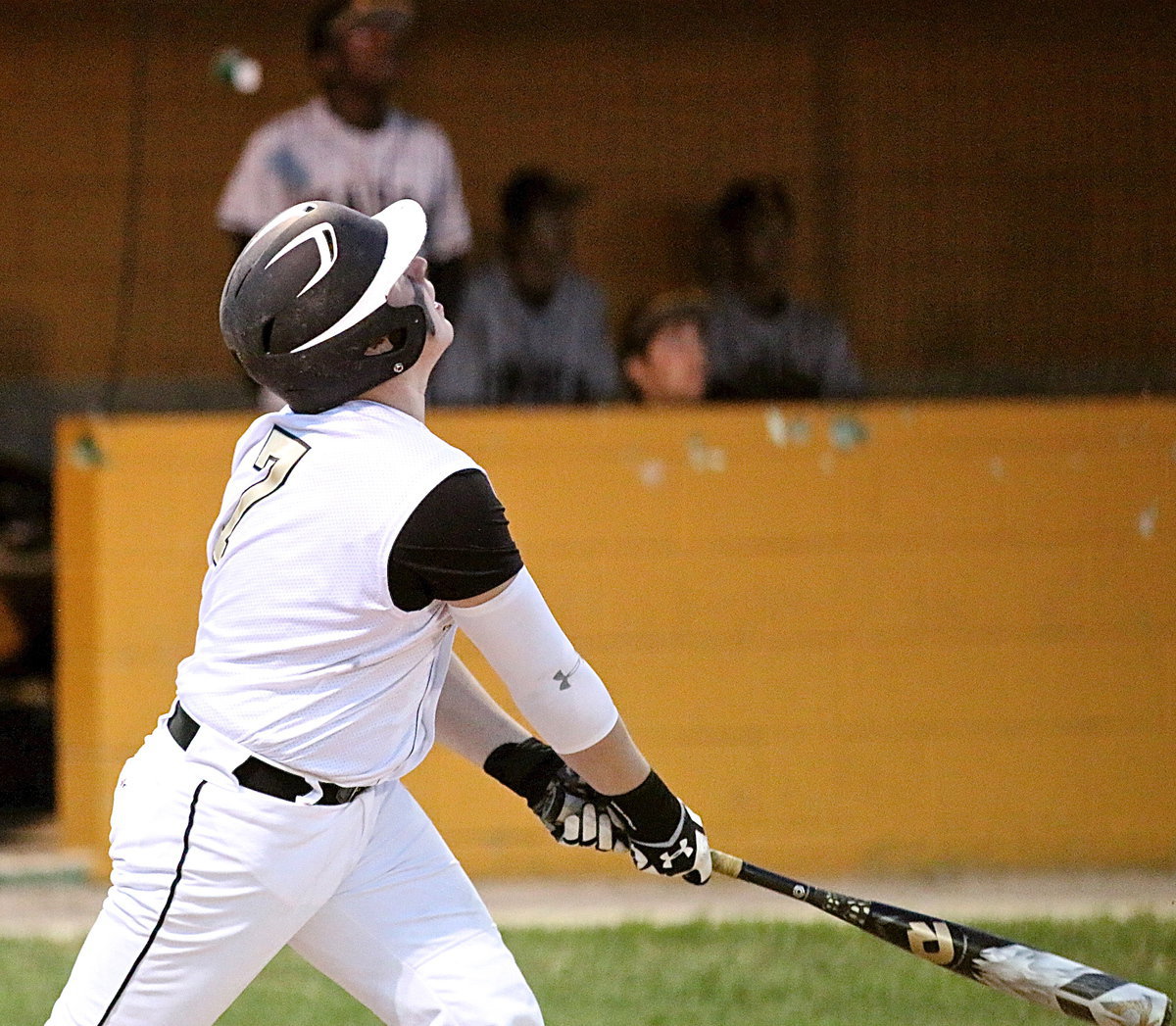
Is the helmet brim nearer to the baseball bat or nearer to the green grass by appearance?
the baseball bat

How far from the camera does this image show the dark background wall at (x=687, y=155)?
269 inches

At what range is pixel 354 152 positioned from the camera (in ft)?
20.9

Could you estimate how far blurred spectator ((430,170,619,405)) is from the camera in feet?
21.7

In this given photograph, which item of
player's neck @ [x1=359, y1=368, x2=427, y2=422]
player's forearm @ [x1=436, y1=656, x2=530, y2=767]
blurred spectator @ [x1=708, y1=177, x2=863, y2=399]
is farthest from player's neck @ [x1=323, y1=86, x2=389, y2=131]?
player's neck @ [x1=359, y1=368, x2=427, y2=422]

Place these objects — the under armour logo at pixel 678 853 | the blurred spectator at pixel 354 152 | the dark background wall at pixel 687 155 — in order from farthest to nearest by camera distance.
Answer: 1. the dark background wall at pixel 687 155
2. the blurred spectator at pixel 354 152
3. the under armour logo at pixel 678 853

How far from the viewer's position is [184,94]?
7.40 m

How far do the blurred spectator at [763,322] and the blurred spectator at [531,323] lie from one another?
1.47 ft

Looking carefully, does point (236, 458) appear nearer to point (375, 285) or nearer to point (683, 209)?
point (375, 285)

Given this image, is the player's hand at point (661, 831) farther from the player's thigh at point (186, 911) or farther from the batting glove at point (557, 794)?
the player's thigh at point (186, 911)

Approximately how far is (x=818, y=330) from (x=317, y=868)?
4150mm

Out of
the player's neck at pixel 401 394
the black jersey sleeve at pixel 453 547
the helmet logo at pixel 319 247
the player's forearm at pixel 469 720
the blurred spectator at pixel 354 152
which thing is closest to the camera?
the black jersey sleeve at pixel 453 547

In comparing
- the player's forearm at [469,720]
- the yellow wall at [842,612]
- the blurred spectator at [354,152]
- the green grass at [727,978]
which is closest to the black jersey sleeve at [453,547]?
the player's forearm at [469,720]

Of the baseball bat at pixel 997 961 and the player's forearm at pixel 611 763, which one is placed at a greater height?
the player's forearm at pixel 611 763

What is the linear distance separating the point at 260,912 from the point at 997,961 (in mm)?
1403
